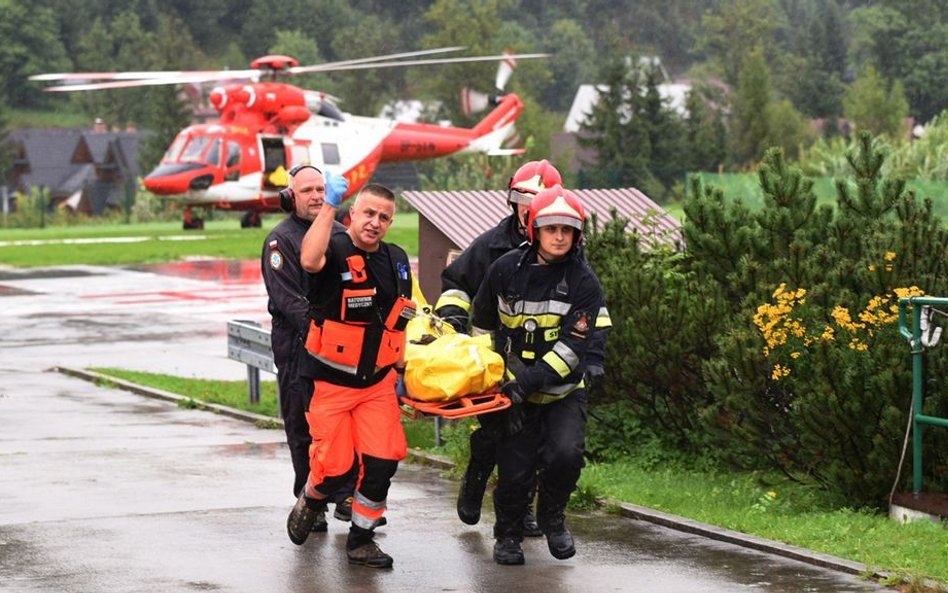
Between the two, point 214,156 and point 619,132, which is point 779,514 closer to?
point 214,156

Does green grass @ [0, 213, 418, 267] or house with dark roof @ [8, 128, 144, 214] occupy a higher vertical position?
green grass @ [0, 213, 418, 267]

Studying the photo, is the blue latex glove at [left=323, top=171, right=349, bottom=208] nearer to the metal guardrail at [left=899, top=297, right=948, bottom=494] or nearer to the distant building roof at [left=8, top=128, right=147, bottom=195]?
the metal guardrail at [left=899, top=297, right=948, bottom=494]

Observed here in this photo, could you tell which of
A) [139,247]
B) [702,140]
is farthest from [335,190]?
[702,140]

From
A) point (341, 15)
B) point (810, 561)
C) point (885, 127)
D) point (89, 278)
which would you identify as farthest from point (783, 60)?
point (810, 561)

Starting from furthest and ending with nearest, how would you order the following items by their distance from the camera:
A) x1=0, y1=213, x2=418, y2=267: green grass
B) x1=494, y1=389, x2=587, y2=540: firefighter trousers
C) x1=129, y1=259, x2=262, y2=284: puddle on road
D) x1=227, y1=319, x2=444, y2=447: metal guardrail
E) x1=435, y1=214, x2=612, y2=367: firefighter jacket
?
1. x1=0, y1=213, x2=418, y2=267: green grass
2. x1=129, y1=259, x2=262, y2=284: puddle on road
3. x1=227, y1=319, x2=444, y2=447: metal guardrail
4. x1=435, y1=214, x2=612, y2=367: firefighter jacket
5. x1=494, y1=389, x2=587, y2=540: firefighter trousers

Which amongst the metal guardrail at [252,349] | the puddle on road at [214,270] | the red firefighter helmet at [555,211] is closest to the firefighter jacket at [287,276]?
the red firefighter helmet at [555,211]

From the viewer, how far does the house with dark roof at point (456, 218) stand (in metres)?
13.8

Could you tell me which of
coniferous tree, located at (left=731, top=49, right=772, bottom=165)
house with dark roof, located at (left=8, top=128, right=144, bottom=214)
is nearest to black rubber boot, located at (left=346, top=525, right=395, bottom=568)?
coniferous tree, located at (left=731, top=49, right=772, bottom=165)

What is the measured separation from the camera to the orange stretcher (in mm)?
8391

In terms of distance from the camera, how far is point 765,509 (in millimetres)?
10016

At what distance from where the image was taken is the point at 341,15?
161750mm

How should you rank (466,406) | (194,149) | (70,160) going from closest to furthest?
(466,406), (194,149), (70,160)

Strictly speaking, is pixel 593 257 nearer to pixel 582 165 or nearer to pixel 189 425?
pixel 189 425

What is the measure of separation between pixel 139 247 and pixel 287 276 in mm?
30143
